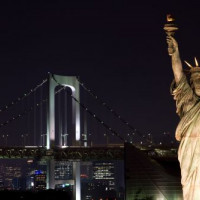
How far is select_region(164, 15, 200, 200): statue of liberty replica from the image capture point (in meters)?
7.60

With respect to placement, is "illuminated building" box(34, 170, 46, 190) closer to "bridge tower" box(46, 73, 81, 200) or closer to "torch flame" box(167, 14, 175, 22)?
"bridge tower" box(46, 73, 81, 200)

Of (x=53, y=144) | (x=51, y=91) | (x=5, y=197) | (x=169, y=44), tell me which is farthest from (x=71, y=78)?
(x=169, y=44)

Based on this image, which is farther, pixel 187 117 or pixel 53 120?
A: pixel 53 120

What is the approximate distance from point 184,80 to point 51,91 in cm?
5456

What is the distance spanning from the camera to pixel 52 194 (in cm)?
4925

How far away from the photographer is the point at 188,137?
25.4 ft

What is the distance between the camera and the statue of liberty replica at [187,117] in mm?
7602

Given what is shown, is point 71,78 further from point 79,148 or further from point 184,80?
point 184,80

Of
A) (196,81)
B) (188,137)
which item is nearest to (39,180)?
(196,81)

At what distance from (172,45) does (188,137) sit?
123cm

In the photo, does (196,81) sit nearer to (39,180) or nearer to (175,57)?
(175,57)

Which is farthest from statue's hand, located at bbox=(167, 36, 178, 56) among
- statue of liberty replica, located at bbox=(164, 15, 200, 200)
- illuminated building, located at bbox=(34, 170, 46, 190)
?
illuminated building, located at bbox=(34, 170, 46, 190)

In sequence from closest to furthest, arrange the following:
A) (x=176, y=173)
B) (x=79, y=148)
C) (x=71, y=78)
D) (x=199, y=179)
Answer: (x=199, y=179), (x=176, y=173), (x=79, y=148), (x=71, y=78)

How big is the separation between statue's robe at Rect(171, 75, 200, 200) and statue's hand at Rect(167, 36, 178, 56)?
1.15ft
